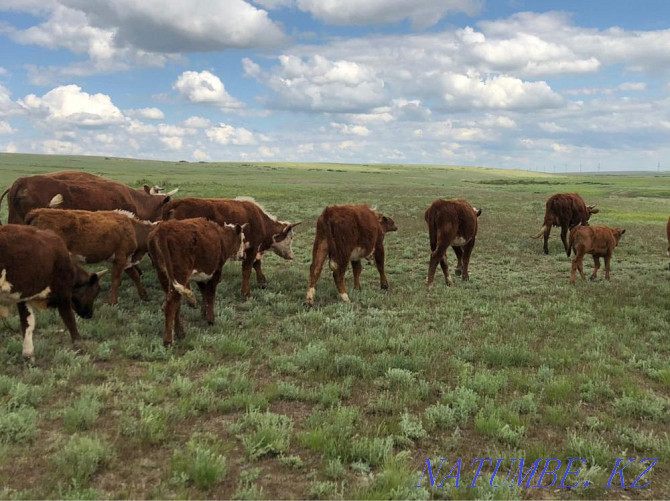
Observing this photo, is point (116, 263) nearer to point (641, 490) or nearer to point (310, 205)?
point (641, 490)

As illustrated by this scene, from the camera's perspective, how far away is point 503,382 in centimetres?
596

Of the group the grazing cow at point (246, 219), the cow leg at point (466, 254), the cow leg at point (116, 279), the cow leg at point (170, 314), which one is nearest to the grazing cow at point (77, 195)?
the grazing cow at point (246, 219)

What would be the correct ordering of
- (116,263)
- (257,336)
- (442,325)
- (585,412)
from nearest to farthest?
(585,412) < (257,336) < (442,325) < (116,263)

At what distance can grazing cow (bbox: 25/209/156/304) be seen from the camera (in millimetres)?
8172

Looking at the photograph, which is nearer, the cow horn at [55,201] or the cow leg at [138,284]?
the cow leg at [138,284]

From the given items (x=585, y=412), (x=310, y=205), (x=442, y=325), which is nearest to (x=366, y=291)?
(x=442, y=325)

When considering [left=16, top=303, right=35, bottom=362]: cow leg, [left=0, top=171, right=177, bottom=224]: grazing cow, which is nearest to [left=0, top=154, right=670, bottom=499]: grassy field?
[left=16, top=303, right=35, bottom=362]: cow leg

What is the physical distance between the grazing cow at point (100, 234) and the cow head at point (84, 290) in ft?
4.36

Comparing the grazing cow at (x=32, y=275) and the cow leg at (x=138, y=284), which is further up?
the grazing cow at (x=32, y=275)

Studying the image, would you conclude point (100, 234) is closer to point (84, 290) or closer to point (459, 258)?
point (84, 290)

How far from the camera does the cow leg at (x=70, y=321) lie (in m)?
6.62

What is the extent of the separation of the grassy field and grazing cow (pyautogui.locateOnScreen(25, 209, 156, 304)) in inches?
33.8

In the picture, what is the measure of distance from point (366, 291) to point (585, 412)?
228 inches

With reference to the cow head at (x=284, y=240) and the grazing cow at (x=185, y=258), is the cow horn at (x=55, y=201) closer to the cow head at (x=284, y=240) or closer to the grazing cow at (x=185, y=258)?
the grazing cow at (x=185, y=258)
